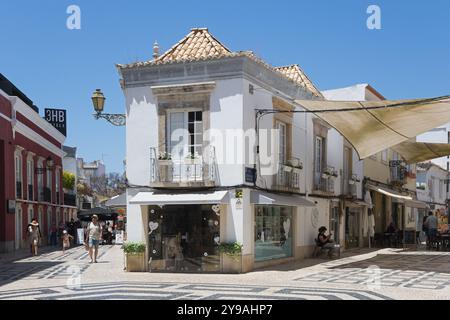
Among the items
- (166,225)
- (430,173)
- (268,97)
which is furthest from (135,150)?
(430,173)

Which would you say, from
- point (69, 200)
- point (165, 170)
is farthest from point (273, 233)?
point (69, 200)

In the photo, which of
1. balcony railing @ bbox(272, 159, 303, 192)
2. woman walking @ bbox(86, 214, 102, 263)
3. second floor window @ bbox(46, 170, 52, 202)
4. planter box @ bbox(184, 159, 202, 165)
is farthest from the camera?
second floor window @ bbox(46, 170, 52, 202)

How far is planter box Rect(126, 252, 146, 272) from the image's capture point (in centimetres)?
1515

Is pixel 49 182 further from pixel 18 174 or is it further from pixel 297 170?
pixel 297 170

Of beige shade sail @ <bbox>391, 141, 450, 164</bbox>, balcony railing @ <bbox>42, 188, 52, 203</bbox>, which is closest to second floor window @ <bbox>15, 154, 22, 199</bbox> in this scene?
balcony railing @ <bbox>42, 188, 52, 203</bbox>

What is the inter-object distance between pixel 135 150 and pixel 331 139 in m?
8.79

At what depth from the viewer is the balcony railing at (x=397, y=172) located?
94.6 ft

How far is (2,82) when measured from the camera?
92.9 ft

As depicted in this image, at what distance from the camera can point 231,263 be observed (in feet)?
47.5

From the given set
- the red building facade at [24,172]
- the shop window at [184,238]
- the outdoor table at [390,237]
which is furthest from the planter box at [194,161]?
the outdoor table at [390,237]

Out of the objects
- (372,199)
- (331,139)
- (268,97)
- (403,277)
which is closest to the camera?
(403,277)

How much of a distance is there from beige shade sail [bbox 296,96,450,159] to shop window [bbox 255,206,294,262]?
3.08 meters

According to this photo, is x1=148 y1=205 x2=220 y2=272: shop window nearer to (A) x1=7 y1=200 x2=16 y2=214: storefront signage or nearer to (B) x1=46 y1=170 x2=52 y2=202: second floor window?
(A) x1=7 y1=200 x2=16 y2=214: storefront signage
